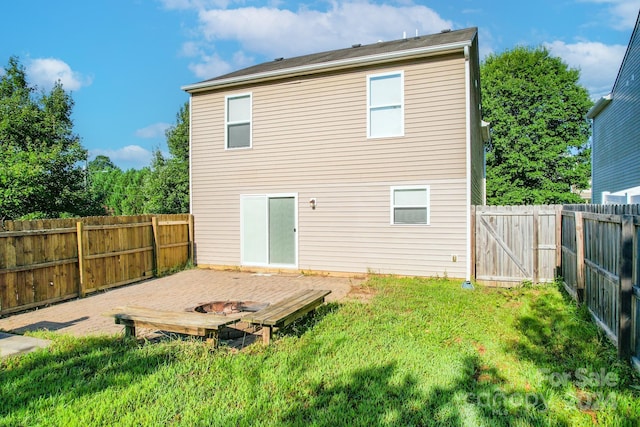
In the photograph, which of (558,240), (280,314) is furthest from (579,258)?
(280,314)

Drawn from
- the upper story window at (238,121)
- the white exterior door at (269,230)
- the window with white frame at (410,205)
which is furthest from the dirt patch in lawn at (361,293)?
the upper story window at (238,121)

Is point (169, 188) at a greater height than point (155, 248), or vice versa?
point (169, 188)

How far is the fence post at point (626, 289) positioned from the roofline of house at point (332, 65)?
5.89 metres

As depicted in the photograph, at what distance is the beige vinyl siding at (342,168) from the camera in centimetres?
838

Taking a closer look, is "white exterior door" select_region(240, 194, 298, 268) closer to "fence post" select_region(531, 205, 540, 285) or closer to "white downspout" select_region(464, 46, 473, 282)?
"white downspout" select_region(464, 46, 473, 282)

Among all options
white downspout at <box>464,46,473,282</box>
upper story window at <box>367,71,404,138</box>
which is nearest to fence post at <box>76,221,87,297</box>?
upper story window at <box>367,71,404,138</box>

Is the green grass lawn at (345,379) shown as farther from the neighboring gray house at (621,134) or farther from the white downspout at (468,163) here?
the neighboring gray house at (621,134)

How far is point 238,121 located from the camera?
10539 mm

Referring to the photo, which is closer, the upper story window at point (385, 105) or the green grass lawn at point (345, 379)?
the green grass lawn at point (345, 379)

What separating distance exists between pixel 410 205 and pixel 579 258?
3722 millimetres

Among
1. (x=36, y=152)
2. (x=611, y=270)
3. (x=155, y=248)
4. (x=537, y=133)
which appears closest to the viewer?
(x=611, y=270)

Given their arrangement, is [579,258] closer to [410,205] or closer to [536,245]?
[536,245]

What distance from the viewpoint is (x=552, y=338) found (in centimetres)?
446

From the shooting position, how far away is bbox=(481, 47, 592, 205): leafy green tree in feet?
73.6
